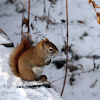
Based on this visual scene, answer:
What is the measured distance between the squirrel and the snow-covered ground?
68mm

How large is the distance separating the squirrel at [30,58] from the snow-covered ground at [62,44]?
68 mm

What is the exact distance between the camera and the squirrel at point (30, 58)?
129 centimetres

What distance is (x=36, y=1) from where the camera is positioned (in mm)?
2787

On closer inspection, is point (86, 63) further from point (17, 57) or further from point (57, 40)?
point (17, 57)

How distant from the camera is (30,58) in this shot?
1.29m

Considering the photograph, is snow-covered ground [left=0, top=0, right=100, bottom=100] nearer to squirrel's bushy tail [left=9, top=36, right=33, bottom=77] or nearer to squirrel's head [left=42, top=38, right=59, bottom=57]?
squirrel's bushy tail [left=9, top=36, right=33, bottom=77]

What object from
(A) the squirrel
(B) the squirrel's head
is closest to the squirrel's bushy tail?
(A) the squirrel

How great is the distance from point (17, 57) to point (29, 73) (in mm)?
137

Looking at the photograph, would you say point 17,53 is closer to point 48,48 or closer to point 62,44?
point 48,48

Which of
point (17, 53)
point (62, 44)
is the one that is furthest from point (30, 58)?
point (62, 44)

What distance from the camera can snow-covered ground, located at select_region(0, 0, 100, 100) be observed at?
131 centimetres

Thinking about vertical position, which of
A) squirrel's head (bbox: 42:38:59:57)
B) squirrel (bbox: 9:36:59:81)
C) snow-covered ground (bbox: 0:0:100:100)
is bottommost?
snow-covered ground (bbox: 0:0:100:100)

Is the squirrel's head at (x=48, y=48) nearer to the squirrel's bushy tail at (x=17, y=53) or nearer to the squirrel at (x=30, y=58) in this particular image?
the squirrel at (x=30, y=58)

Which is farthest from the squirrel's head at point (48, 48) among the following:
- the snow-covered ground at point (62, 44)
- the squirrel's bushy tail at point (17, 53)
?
the snow-covered ground at point (62, 44)
